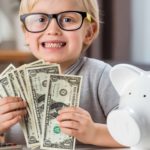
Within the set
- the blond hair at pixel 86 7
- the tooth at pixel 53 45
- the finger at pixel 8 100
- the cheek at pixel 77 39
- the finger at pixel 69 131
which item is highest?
the blond hair at pixel 86 7

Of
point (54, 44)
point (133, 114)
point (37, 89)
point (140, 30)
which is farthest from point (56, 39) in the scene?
point (140, 30)

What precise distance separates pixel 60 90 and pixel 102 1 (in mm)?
810

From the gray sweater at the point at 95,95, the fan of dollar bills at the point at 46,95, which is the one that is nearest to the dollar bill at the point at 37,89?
the fan of dollar bills at the point at 46,95

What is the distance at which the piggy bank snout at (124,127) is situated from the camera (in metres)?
0.63

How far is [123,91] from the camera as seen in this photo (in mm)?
706

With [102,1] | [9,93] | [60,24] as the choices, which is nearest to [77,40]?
[60,24]

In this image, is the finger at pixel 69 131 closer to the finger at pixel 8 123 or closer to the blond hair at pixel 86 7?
the finger at pixel 8 123

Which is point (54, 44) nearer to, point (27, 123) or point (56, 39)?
point (56, 39)

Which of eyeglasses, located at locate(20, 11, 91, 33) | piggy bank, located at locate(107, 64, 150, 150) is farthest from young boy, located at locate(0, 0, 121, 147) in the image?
piggy bank, located at locate(107, 64, 150, 150)

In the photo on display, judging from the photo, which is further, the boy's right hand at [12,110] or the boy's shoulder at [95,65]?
the boy's shoulder at [95,65]

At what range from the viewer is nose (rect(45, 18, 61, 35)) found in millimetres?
792

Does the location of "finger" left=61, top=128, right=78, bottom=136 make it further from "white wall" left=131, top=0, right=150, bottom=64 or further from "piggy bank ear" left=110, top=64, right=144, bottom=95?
"white wall" left=131, top=0, right=150, bottom=64

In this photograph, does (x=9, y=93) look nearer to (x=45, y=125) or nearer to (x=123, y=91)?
Answer: (x=45, y=125)

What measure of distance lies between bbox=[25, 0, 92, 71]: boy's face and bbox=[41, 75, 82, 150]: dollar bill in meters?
0.09
